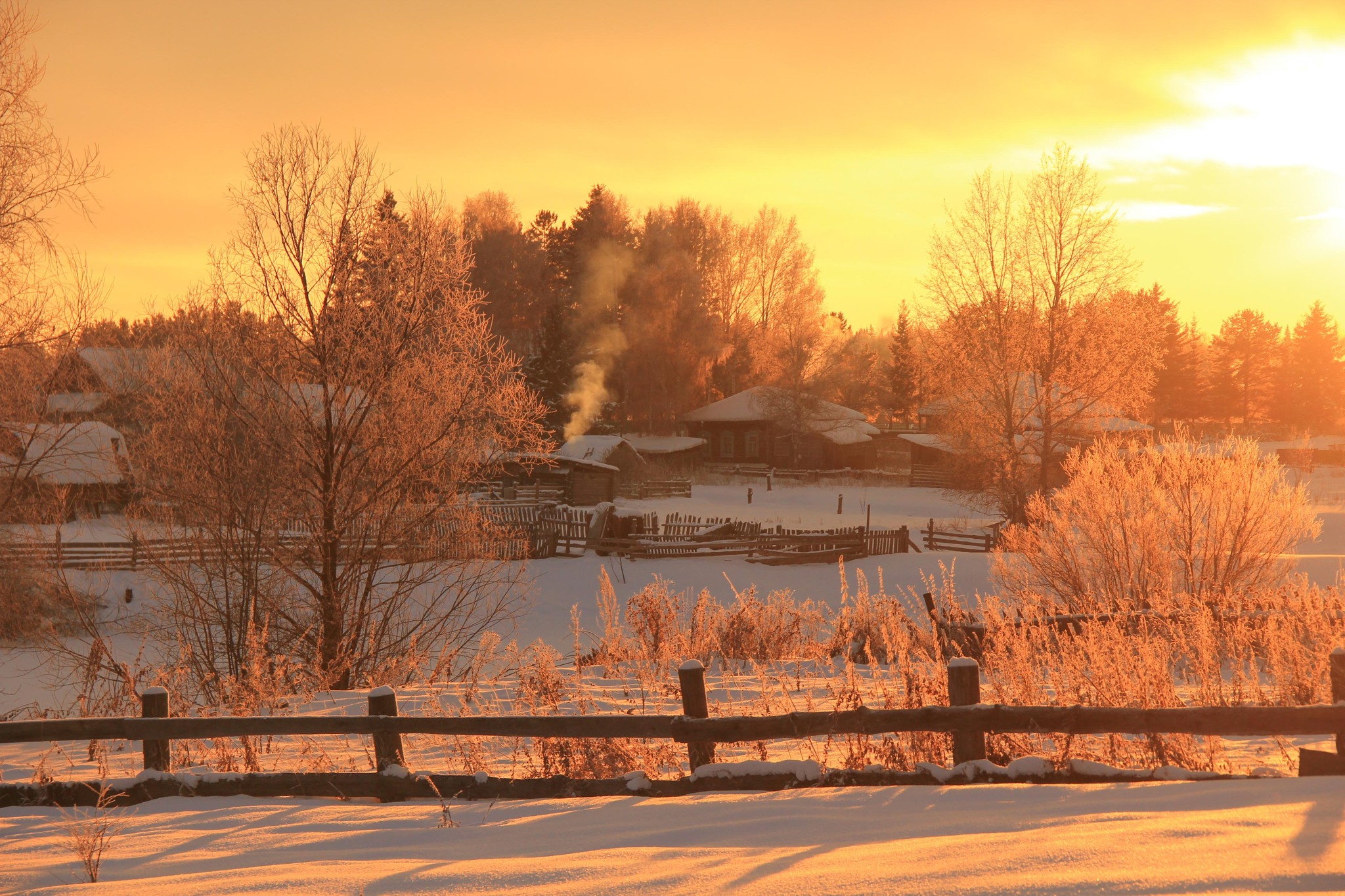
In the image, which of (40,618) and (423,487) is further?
(40,618)

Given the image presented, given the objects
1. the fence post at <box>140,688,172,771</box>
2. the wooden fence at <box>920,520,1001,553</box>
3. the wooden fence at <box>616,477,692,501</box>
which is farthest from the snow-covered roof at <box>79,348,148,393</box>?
the wooden fence at <box>616,477,692,501</box>

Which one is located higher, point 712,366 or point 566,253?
point 566,253

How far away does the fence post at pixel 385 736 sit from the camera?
6466 millimetres

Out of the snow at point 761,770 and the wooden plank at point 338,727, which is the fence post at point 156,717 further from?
the snow at point 761,770

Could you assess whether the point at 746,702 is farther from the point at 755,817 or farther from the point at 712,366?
the point at 712,366

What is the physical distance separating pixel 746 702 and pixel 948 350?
2665 centimetres

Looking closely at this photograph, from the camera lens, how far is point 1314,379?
257 ft

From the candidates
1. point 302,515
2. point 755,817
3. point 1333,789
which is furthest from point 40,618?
point 1333,789

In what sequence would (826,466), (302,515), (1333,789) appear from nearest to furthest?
1. (1333,789)
2. (302,515)
3. (826,466)

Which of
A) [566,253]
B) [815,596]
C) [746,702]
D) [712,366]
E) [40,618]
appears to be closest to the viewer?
[746,702]

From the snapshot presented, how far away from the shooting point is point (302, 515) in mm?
14008

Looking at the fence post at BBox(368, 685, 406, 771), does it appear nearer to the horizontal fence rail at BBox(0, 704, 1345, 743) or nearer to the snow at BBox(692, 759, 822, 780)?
the horizontal fence rail at BBox(0, 704, 1345, 743)

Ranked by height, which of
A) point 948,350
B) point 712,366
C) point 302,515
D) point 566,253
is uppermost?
point 566,253

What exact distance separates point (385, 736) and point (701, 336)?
5674 cm
